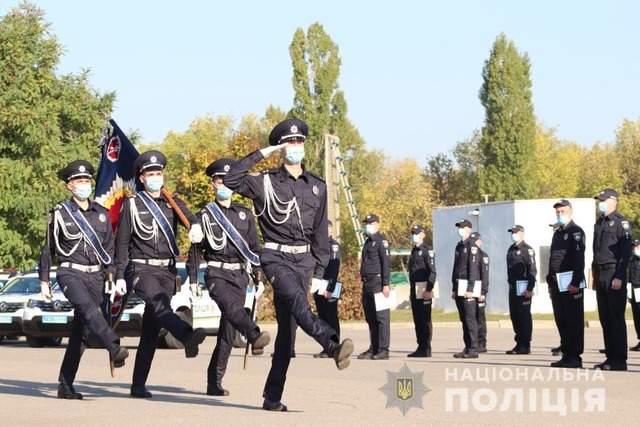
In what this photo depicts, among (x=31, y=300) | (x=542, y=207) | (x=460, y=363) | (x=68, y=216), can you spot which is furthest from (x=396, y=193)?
(x=68, y=216)

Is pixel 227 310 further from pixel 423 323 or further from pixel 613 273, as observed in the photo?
pixel 423 323

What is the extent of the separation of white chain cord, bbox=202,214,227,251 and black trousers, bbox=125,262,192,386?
0.45 metres

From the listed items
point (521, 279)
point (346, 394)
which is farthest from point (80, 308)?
point (521, 279)

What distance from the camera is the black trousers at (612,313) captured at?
17.0 metres

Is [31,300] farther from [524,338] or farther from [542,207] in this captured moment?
[542,207]

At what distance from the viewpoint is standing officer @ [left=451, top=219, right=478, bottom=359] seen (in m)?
21.1

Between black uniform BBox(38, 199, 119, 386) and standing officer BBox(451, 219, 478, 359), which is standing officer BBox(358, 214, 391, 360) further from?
black uniform BBox(38, 199, 119, 386)

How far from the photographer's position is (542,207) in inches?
1674

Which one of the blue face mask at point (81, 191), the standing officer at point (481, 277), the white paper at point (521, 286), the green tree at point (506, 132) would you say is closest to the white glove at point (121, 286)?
the blue face mask at point (81, 191)

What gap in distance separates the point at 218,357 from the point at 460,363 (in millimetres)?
5819

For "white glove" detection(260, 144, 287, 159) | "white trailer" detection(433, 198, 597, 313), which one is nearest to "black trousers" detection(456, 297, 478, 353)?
"white glove" detection(260, 144, 287, 159)

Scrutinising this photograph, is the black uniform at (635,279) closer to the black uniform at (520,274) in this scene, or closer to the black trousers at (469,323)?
the black uniform at (520,274)

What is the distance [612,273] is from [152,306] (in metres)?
5.91

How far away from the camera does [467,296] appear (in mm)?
21844
